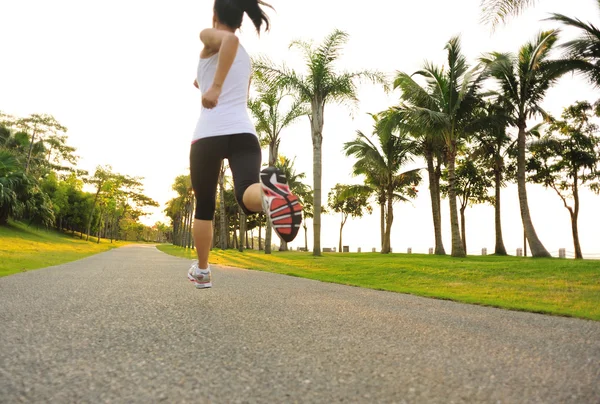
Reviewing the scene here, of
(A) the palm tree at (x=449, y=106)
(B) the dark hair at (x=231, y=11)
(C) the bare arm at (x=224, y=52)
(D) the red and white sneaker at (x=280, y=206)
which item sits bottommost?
(D) the red and white sneaker at (x=280, y=206)

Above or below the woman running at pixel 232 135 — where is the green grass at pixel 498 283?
below

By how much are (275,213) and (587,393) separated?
5.72 feet

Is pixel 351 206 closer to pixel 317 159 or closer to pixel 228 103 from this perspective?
pixel 317 159

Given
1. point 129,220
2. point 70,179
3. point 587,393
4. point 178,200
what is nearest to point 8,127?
point 70,179

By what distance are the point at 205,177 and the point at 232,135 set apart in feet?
1.25

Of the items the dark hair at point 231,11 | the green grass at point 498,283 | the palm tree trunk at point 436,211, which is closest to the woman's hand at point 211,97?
the dark hair at point 231,11

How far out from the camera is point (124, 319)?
10.3 ft

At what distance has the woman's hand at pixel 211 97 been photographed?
2793 mm

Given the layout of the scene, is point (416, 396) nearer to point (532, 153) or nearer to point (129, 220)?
point (532, 153)

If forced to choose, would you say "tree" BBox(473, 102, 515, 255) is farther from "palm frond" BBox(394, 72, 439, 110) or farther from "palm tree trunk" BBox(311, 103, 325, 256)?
"palm tree trunk" BBox(311, 103, 325, 256)

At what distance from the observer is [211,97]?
2.80 meters

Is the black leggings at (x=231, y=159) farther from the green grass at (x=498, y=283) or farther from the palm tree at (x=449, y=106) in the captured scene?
the palm tree at (x=449, y=106)

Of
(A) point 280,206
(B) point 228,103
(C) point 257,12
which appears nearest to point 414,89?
Result: (C) point 257,12

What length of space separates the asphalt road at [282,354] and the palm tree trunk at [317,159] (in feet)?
46.0
